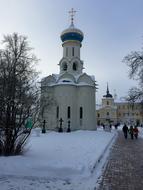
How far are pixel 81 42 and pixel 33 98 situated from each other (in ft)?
107

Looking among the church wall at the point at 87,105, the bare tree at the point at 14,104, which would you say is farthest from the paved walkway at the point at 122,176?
the church wall at the point at 87,105

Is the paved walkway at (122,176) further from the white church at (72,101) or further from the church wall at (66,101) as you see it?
the church wall at (66,101)

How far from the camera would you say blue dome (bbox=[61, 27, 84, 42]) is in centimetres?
4000

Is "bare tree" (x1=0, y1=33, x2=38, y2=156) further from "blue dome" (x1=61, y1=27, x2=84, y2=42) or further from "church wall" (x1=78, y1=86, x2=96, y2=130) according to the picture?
"blue dome" (x1=61, y1=27, x2=84, y2=42)

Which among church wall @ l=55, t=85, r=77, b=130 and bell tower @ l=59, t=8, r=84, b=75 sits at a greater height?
bell tower @ l=59, t=8, r=84, b=75

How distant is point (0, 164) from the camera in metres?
8.30

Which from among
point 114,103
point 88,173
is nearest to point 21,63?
point 88,173

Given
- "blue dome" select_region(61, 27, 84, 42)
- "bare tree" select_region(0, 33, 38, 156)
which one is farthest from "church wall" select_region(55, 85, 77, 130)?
"bare tree" select_region(0, 33, 38, 156)

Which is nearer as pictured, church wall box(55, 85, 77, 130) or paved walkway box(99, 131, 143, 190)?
paved walkway box(99, 131, 143, 190)

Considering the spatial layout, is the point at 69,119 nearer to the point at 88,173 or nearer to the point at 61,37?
the point at 61,37

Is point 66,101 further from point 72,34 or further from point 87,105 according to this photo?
point 72,34

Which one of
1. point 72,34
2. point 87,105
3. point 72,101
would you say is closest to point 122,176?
point 72,101

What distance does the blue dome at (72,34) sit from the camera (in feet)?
131

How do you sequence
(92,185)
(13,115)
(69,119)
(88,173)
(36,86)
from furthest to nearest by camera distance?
(69,119)
(36,86)
(13,115)
(88,173)
(92,185)
